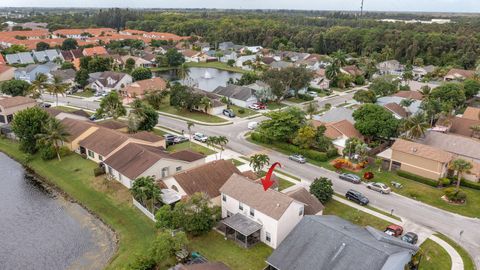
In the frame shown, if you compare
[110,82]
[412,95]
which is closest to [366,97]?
[412,95]

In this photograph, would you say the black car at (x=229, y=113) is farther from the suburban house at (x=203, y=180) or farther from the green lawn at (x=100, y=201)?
the suburban house at (x=203, y=180)

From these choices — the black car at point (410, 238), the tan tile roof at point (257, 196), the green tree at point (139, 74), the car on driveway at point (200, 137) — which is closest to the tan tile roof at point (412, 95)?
the car on driveway at point (200, 137)

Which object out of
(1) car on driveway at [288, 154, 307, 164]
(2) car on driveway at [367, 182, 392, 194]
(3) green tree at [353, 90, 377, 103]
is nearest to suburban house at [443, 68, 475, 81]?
(3) green tree at [353, 90, 377, 103]

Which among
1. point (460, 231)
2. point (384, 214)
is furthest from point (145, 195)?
Result: point (460, 231)

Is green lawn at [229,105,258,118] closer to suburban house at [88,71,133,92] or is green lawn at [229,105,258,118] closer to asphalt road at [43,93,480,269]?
asphalt road at [43,93,480,269]

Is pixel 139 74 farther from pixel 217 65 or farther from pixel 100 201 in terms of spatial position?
pixel 100 201

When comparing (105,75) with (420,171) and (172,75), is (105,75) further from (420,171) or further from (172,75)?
(420,171)
